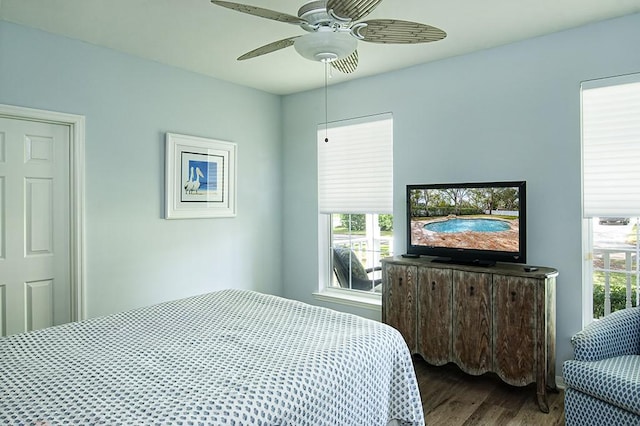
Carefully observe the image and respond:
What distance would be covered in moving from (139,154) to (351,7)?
249 cm

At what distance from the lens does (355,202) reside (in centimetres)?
415

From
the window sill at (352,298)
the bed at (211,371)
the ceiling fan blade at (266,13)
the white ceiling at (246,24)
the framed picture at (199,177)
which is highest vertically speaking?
the white ceiling at (246,24)

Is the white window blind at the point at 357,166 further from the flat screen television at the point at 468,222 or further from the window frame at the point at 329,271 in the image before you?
the flat screen television at the point at 468,222

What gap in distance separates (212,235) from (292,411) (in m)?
2.82

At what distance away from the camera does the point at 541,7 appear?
2.58 meters

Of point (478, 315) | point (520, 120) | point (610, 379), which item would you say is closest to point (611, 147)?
point (520, 120)

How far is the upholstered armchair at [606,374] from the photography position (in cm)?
201

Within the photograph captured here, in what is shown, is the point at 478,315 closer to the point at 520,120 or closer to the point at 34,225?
the point at 520,120

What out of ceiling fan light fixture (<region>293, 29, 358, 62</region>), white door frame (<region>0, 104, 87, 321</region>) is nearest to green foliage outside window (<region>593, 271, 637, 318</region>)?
ceiling fan light fixture (<region>293, 29, 358, 62</region>)

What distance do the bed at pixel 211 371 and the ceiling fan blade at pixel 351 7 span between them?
1392mm

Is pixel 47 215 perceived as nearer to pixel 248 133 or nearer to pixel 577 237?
pixel 248 133

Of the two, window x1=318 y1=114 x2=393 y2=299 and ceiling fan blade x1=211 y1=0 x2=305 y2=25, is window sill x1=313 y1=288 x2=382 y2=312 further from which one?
ceiling fan blade x1=211 y1=0 x2=305 y2=25

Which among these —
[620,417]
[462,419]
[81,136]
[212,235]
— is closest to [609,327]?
[620,417]

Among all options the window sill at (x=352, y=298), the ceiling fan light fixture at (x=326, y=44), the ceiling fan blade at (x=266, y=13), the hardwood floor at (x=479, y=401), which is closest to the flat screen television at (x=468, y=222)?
the window sill at (x=352, y=298)
